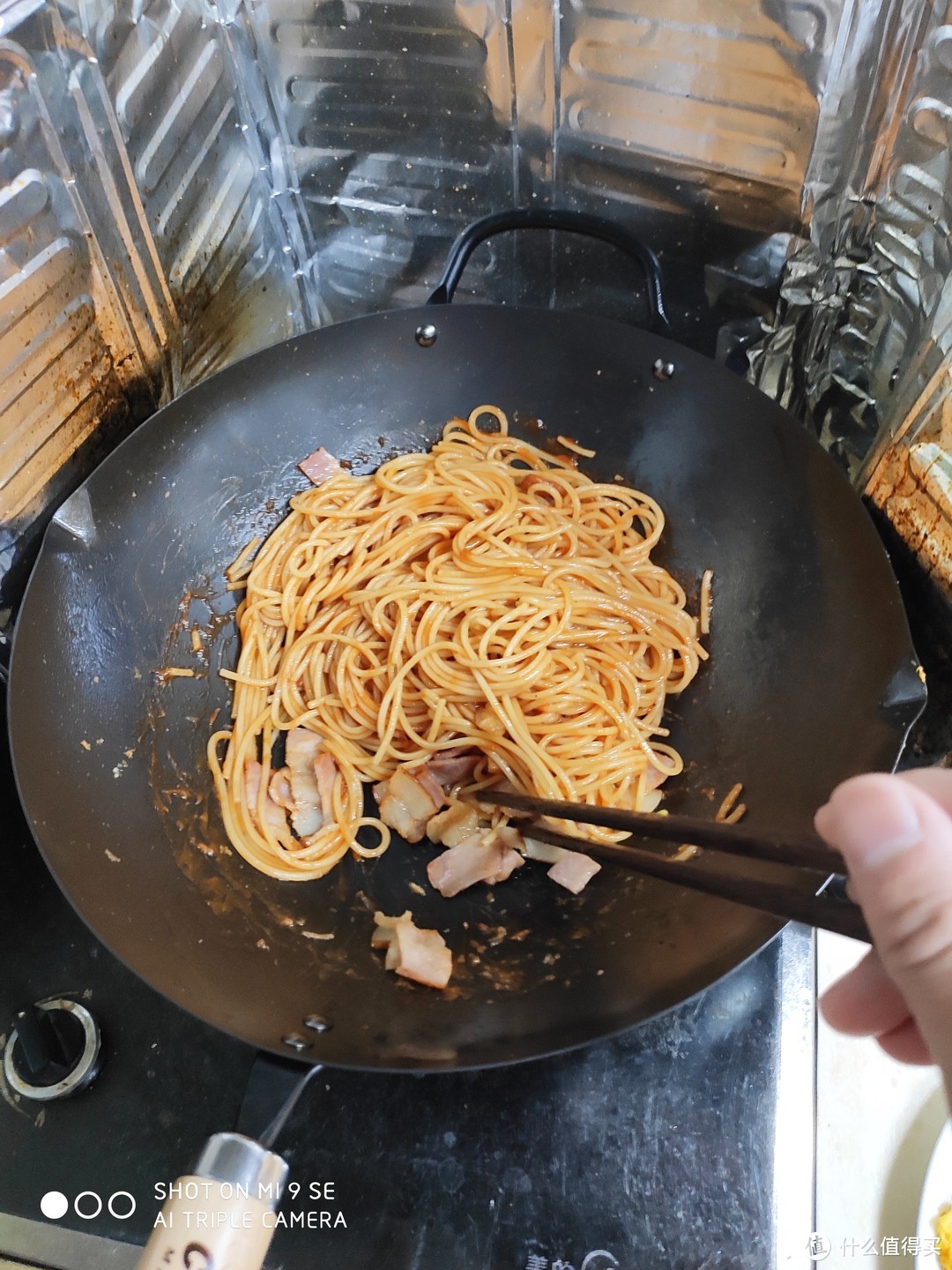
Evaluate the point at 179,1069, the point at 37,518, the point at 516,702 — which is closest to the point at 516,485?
the point at 516,702

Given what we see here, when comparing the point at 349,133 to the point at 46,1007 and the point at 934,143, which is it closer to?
the point at 934,143

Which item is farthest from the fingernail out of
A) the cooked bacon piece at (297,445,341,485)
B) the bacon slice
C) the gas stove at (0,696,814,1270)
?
the cooked bacon piece at (297,445,341,485)

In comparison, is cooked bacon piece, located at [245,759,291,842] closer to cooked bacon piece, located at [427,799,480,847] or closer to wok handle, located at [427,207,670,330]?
cooked bacon piece, located at [427,799,480,847]

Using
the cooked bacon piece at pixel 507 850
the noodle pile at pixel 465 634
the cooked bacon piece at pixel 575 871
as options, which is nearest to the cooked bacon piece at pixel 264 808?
the noodle pile at pixel 465 634

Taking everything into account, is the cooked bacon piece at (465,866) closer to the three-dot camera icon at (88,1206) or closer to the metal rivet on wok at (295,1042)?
the metal rivet on wok at (295,1042)

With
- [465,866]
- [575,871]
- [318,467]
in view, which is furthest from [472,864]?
[318,467]
